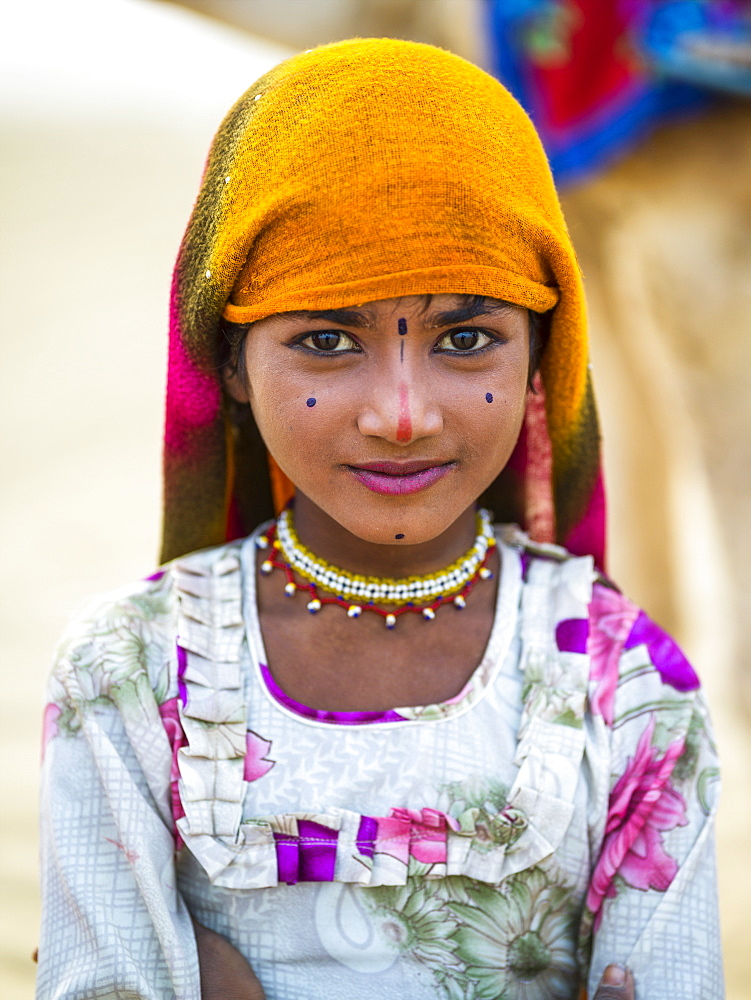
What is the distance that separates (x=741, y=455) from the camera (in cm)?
450

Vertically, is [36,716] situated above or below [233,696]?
below

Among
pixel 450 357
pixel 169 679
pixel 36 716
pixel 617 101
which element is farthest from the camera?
pixel 617 101

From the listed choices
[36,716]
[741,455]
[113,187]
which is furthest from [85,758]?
[113,187]

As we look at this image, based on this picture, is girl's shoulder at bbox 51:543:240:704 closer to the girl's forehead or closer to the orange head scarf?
the orange head scarf

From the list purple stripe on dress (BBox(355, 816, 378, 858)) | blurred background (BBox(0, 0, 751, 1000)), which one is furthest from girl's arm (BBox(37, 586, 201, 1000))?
blurred background (BBox(0, 0, 751, 1000))

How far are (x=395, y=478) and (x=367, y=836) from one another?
479 mm

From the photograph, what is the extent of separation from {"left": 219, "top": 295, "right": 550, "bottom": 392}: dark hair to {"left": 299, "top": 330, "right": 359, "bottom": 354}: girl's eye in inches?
4.5

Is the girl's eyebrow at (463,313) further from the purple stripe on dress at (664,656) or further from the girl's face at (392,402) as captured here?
the purple stripe on dress at (664,656)

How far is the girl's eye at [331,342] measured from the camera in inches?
53.3

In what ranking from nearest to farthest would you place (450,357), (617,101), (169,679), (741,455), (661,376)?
(450,357) → (169,679) → (741,455) → (661,376) → (617,101)

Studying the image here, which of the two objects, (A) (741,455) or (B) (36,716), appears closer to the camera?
(B) (36,716)

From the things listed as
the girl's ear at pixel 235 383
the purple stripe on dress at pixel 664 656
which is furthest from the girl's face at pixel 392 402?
the purple stripe on dress at pixel 664 656

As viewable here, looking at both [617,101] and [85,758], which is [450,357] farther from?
[617,101]

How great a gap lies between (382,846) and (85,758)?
1.38 ft
